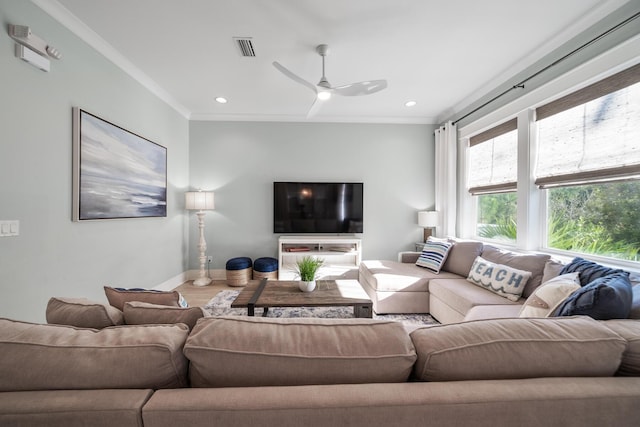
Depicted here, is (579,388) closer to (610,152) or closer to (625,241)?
(625,241)

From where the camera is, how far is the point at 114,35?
88.2 inches

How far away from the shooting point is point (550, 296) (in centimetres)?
143

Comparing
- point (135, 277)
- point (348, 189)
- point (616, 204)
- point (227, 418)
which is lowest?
point (135, 277)

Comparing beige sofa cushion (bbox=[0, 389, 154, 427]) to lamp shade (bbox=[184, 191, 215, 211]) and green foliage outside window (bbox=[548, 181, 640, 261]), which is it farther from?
lamp shade (bbox=[184, 191, 215, 211])

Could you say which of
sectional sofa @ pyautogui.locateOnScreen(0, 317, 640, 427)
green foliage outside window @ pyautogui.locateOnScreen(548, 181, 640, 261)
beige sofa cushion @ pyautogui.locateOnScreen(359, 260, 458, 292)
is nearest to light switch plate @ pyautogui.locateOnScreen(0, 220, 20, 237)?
sectional sofa @ pyautogui.locateOnScreen(0, 317, 640, 427)

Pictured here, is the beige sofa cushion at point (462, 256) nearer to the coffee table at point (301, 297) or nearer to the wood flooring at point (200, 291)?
the coffee table at point (301, 297)

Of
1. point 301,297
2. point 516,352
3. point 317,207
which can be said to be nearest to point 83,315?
point 516,352

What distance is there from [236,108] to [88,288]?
2861 millimetres

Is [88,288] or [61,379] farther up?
[61,379]

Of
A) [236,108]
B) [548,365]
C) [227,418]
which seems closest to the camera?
[227,418]

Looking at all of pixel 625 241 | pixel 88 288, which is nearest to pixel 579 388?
pixel 625 241

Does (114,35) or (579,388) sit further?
(114,35)

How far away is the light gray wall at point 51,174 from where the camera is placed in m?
1.66

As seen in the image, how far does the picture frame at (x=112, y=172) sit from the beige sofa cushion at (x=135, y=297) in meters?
1.51
